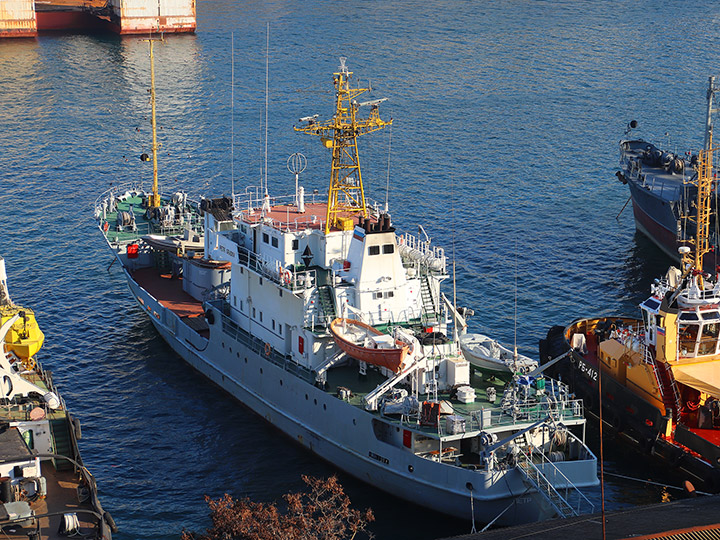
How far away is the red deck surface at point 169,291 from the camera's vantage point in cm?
6025

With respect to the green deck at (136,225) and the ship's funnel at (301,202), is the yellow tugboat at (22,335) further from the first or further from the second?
the green deck at (136,225)

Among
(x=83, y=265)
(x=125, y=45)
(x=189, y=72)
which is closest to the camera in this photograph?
(x=83, y=265)

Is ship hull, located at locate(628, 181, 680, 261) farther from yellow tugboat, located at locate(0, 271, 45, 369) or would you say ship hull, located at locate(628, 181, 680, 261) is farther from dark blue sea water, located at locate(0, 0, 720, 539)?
yellow tugboat, located at locate(0, 271, 45, 369)

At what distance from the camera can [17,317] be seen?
47125mm

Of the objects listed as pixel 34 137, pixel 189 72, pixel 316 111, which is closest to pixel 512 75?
pixel 316 111

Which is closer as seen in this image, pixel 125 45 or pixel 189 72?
pixel 189 72

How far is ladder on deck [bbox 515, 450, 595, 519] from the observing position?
39281 mm

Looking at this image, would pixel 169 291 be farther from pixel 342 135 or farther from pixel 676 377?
pixel 676 377

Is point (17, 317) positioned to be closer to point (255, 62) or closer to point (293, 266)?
point (293, 266)

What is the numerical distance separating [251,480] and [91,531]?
12.3 metres

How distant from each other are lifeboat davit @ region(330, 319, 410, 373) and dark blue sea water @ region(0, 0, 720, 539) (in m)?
5.60

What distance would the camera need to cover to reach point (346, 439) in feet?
152

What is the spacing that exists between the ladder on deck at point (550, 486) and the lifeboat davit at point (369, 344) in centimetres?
656

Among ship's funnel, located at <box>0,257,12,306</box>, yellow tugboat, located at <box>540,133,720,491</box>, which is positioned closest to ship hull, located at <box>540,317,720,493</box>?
yellow tugboat, located at <box>540,133,720,491</box>
